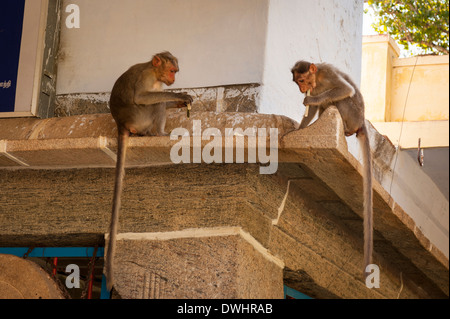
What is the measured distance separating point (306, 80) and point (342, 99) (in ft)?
0.81

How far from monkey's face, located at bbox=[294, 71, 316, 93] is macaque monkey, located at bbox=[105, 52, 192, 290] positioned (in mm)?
694

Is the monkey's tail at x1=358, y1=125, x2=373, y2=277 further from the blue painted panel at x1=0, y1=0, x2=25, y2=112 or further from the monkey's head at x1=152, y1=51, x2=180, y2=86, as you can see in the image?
the blue painted panel at x1=0, y1=0, x2=25, y2=112

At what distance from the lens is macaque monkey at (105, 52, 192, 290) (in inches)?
154

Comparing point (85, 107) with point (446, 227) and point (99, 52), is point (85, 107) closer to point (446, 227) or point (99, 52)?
point (99, 52)

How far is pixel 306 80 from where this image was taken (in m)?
4.18

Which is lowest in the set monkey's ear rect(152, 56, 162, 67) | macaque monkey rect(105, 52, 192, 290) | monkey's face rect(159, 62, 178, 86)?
macaque monkey rect(105, 52, 192, 290)

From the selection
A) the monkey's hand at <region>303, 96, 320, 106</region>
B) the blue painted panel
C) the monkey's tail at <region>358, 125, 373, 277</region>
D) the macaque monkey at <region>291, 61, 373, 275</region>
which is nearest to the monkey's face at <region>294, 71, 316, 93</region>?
the macaque monkey at <region>291, 61, 373, 275</region>

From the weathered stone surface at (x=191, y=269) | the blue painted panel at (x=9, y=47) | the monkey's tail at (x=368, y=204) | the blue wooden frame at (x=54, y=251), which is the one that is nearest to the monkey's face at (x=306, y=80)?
the monkey's tail at (x=368, y=204)

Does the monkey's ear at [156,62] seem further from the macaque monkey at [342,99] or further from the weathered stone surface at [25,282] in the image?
the weathered stone surface at [25,282]

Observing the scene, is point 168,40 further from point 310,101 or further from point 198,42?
point 310,101

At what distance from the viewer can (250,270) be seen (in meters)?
4.14

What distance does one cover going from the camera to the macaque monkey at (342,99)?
13.1 feet
